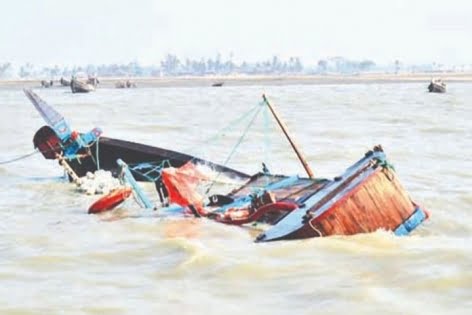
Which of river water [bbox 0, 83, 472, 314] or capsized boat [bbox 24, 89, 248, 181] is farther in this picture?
capsized boat [bbox 24, 89, 248, 181]

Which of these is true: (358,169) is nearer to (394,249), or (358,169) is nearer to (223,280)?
(394,249)

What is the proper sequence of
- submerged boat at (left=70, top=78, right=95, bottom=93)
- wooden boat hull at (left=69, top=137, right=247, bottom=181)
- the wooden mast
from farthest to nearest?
1. submerged boat at (left=70, top=78, right=95, bottom=93)
2. wooden boat hull at (left=69, top=137, right=247, bottom=181)
3. the wooden mast

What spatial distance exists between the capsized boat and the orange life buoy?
3.34m

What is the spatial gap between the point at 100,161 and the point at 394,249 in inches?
394

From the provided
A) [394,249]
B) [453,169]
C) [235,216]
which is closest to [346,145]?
[453,169]

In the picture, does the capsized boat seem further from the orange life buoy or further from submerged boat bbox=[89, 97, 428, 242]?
submerged boat bbox=[89, 97, 428, 242]

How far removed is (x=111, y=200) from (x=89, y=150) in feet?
14.2

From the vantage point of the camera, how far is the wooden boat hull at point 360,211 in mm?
11609

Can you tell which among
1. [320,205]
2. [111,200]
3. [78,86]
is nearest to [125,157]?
[111,200]

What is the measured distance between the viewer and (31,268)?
37.4 feet

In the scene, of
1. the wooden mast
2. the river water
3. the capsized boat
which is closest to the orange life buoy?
the river water

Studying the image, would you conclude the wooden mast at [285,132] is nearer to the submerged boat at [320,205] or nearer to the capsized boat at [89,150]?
the submerged boat at [320,205]

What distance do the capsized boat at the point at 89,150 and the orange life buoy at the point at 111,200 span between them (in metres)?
3.34

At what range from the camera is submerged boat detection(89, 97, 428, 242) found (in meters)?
11.7
